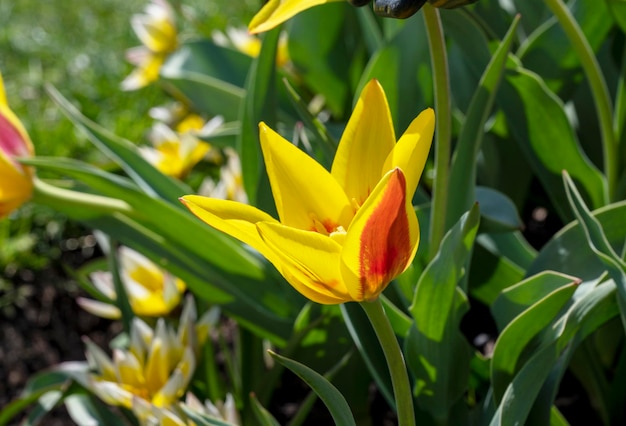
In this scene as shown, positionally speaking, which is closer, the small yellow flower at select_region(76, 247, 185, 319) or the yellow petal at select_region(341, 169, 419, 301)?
the yellow petal at select_region(341, 169, 419, 301)

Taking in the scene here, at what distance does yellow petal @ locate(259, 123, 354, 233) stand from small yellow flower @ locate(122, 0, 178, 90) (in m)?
1.30

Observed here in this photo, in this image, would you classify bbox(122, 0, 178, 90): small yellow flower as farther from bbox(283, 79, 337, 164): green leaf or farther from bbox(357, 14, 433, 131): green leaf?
bbox(283, 79, 337, 164): green leaf

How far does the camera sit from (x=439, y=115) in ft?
3.06

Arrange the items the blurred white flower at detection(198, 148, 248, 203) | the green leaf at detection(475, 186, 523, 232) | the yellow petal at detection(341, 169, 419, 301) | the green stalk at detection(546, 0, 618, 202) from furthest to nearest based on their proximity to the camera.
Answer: the blurred white flower at detection(198, 148, 248, 203)
the green leaf at detection(475, 186, 523, 232)
the green stalk at detection(546, 0, 618, 202)
the yellow petal at detection(341, 169, 419, 301)

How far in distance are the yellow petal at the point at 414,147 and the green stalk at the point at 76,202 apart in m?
0.65

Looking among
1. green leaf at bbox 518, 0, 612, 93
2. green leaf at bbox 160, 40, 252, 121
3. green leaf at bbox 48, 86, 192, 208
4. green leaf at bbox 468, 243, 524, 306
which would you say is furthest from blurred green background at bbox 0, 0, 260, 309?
green leaf at bbox 468, 243, 524, 306

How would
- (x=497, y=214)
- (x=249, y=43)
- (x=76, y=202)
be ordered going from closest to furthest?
(x=497, y=214) < (x=76, y=202) < (x=249, y=43)

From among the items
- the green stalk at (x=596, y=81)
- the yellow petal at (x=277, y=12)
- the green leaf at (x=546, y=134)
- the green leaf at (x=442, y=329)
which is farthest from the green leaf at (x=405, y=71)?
the yellow petal at (x=277, y=12)

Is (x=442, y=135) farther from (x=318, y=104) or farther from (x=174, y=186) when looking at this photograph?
(x=318, y=104)

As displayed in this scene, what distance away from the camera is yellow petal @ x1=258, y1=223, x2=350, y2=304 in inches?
26.3

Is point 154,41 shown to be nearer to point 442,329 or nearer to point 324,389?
point 442,329

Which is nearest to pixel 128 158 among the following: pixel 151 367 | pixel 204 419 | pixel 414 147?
pixel 151 367

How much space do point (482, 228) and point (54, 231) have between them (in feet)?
4.36

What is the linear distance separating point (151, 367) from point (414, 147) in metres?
0.67
